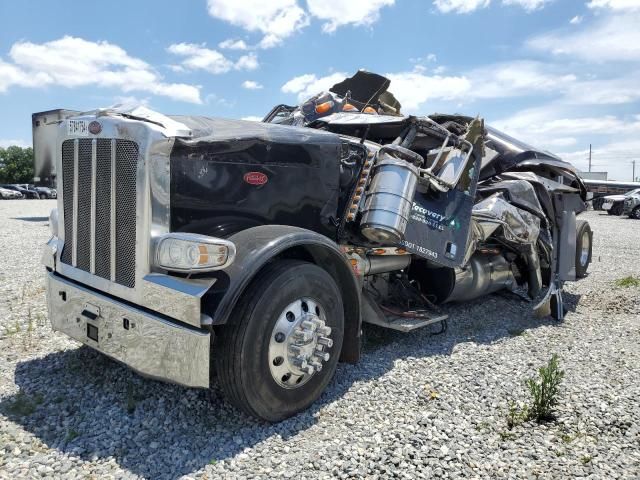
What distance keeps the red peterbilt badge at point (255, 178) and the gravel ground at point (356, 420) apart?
1485mm

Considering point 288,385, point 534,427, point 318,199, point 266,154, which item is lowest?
point 534,427

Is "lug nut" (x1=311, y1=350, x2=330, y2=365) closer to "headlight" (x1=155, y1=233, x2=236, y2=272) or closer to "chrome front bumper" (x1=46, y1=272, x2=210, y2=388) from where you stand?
"chrome front bumper" (x1=46, y1=272, x2=210, y2=388)

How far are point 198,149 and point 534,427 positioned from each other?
2.77 metres

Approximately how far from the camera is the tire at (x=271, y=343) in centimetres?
310

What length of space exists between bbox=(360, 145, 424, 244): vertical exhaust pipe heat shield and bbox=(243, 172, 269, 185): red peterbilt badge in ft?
3.12

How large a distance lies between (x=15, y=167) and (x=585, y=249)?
2819 inches

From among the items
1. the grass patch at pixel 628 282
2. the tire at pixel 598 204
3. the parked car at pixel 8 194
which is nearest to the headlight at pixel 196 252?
the grass patch at pixel 628 282

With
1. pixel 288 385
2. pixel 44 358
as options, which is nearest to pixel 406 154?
pixel 288 385

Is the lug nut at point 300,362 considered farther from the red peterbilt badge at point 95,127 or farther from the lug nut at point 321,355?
the red peterbilt badge at point 95,127

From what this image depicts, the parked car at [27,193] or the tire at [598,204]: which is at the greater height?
the tire at [598,204]

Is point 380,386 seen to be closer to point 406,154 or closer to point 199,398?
point 199,398

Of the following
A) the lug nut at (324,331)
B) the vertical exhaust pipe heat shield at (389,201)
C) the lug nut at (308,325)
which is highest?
the vertical exhaust pipe heat shield at (389,201)

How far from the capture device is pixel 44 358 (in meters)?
4.28

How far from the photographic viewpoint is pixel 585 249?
29.2 ft
